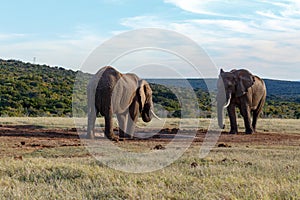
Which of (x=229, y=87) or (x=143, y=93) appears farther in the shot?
(x=229, y=87)

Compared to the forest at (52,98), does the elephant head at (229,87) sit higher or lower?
higher

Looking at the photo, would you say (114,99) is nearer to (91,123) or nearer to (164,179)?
(91,123)

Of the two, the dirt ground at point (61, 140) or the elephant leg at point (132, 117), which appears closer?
the dirt ground at point (61, 140)

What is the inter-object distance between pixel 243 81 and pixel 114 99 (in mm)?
7510

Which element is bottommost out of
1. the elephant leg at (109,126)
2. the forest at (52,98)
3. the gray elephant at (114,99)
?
the forest at (52,98)

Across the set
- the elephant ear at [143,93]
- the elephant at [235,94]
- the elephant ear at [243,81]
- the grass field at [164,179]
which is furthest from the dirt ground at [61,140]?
the elephant ear at [243,81]

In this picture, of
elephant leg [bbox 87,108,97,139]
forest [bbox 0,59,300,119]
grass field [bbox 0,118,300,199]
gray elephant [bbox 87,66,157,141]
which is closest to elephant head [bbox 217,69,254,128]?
gray elephant [bbox 87,66,157,141]

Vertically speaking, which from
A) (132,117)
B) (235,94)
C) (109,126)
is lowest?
(109,126)

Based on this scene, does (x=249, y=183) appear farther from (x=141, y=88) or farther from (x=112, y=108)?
(x=141, y=88)

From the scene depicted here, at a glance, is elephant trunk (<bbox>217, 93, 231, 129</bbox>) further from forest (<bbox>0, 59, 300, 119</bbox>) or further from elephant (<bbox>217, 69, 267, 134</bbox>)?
forest (<bbox>0, 59, 300, 119</bbox>)

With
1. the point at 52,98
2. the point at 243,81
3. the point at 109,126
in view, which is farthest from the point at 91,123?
the point at 52,98

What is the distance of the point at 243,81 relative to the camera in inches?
949

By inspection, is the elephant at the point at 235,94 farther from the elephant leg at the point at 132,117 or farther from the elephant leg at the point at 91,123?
the elephant leg at the point at 91,123

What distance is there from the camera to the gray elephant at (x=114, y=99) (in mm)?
18697
